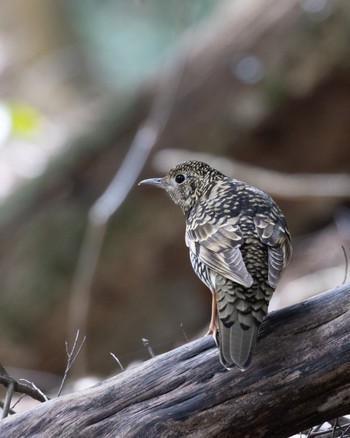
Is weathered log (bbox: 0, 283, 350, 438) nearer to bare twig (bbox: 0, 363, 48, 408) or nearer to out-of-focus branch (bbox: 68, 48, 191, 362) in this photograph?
bare twig (bbox: 0, 363, 48, 408)

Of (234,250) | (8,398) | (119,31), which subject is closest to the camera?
(8,398)

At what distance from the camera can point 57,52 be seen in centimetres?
1661

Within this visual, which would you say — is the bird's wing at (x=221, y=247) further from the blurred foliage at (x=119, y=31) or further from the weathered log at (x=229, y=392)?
the blurred foliage at (x=119, y=31)

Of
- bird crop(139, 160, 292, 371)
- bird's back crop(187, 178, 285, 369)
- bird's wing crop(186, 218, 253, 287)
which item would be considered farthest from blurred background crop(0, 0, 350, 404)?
bird's wing crop(186, 218, 253, 287)

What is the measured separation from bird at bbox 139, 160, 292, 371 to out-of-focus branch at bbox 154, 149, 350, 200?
372 cm

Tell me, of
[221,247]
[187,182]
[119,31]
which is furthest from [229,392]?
[119,31]

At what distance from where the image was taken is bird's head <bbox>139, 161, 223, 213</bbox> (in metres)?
5.33

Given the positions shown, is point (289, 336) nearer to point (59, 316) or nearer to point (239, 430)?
point (239, 430)

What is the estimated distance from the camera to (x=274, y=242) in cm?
430

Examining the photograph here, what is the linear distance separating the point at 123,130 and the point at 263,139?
1672 millimetres

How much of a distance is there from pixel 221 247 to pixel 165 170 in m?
5.52

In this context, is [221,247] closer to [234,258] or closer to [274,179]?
[234,258]

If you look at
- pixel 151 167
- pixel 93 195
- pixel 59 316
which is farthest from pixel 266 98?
pixel 59 316

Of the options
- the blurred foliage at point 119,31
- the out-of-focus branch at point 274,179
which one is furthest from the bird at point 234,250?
the blurred foliage at point 119,31
